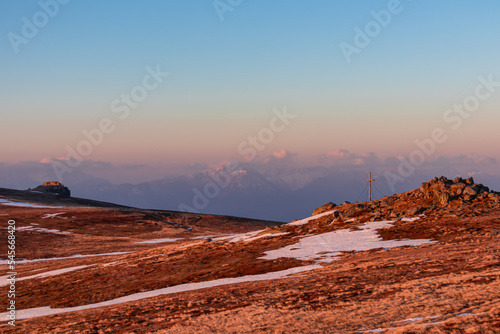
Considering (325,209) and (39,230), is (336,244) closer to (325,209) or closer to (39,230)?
(325,209)

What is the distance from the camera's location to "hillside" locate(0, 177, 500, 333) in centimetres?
1770

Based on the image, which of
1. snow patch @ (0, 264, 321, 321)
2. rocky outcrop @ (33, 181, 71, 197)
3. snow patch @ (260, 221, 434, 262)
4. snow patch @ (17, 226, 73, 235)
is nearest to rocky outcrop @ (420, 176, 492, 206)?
snow patch @ (260, 221, 434, 262)

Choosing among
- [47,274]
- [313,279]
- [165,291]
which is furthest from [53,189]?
[313,279]

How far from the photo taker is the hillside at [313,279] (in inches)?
697

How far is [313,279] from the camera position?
2588cm

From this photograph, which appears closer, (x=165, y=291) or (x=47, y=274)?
(x=165, y=291)

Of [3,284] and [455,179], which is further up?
[455,179]

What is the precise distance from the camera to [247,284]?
27422 millimetres

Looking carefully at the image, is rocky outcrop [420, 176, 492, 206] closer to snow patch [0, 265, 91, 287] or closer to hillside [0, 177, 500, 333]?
hillside [0, 177, 500, 333]

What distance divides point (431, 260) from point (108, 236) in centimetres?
6774

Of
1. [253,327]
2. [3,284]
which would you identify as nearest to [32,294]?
[3,284]

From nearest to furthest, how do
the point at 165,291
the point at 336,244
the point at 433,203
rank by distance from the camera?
1. the point at 165,291
2. the point at 336,244
3. the point at 433,203

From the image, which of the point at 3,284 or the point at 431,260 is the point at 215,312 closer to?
the point at 431,260

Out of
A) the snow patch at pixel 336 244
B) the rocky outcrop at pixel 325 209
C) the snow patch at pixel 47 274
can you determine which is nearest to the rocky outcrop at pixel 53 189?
the snow patch at pixel 47 274
